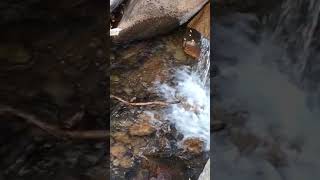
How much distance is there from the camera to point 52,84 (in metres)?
0.46

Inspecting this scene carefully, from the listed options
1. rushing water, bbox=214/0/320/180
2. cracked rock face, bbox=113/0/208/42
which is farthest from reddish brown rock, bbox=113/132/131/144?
→ rushing water, bbox=214/0/320/180

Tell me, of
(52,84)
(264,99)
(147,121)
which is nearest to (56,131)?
(52,84)

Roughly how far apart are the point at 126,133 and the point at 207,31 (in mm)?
370

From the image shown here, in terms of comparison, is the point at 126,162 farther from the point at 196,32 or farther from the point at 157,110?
the point at 196,32

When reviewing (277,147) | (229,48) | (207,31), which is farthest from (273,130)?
(207,31)

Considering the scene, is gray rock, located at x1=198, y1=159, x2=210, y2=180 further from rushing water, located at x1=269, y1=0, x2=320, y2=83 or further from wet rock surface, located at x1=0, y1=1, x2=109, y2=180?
wet rock surface, located at x1=0, y1=1, x2=109, y2=180

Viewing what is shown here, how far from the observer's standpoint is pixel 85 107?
48cm

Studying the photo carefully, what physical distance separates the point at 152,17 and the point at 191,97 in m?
0.25

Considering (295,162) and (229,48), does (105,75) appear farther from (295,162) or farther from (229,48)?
(295,162)

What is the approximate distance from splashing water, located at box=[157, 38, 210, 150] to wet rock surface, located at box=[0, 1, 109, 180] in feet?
2.30

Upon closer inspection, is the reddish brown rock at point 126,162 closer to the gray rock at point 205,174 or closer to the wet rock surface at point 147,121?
the wet rock surface at point 147,121

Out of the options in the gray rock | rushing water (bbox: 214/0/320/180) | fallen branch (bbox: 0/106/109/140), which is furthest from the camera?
the gray rock

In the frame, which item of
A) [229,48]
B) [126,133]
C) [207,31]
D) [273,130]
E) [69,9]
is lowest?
[126,133]

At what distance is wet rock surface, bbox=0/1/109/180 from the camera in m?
0.44
